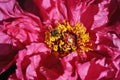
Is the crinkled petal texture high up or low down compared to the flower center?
up

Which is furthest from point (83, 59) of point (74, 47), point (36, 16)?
point (36, 16)

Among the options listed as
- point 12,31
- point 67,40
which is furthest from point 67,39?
point 12,31

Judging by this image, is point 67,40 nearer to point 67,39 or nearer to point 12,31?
point 67,39

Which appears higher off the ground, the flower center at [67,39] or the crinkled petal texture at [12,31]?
the crinkled petal texture at [12,31]

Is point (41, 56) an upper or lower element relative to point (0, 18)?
lower

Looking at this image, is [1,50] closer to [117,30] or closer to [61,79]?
[61,79]
